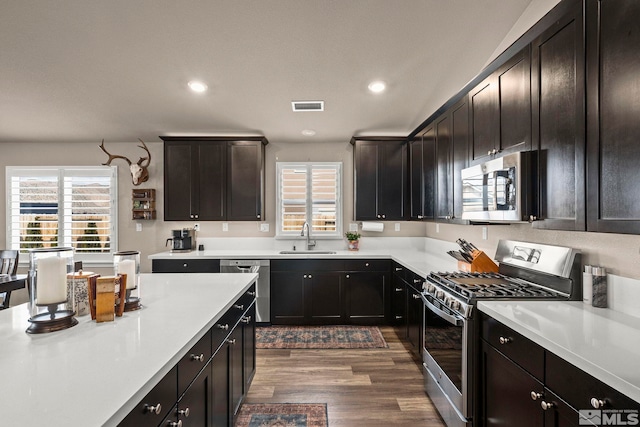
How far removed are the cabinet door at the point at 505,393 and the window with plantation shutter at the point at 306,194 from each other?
9.75 feet

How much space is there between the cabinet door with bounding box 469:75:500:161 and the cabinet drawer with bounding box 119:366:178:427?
2254 mm

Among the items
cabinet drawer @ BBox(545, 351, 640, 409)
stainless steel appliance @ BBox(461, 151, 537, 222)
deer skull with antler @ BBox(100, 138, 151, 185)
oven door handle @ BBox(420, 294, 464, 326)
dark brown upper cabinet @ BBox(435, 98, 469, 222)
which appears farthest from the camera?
deer skull with antler @ BBox(100, 138, 151, 185)

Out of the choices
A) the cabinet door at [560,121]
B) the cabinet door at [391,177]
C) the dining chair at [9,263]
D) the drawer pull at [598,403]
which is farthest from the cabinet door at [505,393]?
the dining chair at [9,263]

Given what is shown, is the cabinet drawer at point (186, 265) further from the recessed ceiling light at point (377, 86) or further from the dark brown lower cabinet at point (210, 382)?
the recessed ceiling light at point (377, 86)

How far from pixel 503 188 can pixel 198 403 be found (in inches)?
77.4

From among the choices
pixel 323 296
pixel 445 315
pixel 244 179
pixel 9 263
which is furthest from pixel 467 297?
pixel 9 263

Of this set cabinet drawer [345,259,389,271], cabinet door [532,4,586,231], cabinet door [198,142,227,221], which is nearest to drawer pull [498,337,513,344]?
cabinet door [532,4,586,231]

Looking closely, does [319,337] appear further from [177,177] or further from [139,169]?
[139,169]

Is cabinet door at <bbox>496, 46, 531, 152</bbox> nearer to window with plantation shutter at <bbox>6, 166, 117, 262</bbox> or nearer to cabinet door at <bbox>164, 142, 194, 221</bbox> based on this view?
cabinet door at <bbox>164, 142, 194, 221</bbox>

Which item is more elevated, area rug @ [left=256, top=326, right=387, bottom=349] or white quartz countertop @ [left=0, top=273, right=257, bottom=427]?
white quartz countertop @ [left=0, top=273, right=257, bottom=427]

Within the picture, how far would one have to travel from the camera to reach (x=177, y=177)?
4203mm

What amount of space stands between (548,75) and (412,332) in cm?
233

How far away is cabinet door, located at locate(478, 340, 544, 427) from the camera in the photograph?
136 cm

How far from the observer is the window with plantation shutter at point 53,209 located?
4.48m
